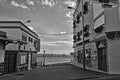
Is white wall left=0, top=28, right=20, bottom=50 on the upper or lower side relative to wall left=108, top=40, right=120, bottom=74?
upper

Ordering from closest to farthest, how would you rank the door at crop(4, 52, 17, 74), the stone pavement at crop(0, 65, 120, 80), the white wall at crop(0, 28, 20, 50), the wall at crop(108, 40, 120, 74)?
the stone pavement at crop(0, 65, 120, 80), the wall at crop(108, 40, 120, 74), the door at crop(4, 52, 17, 74), the white wall at crop(0, 28, 20, 50)

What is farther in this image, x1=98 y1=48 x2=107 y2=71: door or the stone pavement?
x1=98 y1=48 x2=107 y2=71: door

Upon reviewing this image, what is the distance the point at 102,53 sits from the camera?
53.1ft

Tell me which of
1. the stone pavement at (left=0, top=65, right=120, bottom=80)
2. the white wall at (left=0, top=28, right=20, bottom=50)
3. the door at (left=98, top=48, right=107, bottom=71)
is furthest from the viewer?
the white wall at (left=0, top=28, right=20, bottom=50)

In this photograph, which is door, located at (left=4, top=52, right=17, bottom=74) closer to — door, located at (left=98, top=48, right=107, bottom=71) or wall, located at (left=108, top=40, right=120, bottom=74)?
door, located at (left=98, top=48, right=107, bottom=71)

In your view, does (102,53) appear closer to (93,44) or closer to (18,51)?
(93,44)

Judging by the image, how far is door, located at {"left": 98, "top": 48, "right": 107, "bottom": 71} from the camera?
15.5 m

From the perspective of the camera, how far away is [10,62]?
19984 mm

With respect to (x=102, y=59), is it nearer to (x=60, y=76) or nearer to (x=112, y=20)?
(x=112, y=20)

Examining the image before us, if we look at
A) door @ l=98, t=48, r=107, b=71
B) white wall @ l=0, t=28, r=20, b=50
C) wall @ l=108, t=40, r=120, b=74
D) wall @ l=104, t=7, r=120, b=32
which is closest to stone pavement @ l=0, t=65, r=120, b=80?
wall @ l=108, t=40, r=120, b=74

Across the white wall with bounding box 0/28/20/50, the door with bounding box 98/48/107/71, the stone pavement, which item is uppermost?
the white wall with bounding box 0/28/20/50

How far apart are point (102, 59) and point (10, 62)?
15.3m

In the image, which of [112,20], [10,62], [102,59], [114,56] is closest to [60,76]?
[114,56]

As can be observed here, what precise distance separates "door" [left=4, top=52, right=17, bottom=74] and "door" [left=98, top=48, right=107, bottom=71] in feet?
48.4
